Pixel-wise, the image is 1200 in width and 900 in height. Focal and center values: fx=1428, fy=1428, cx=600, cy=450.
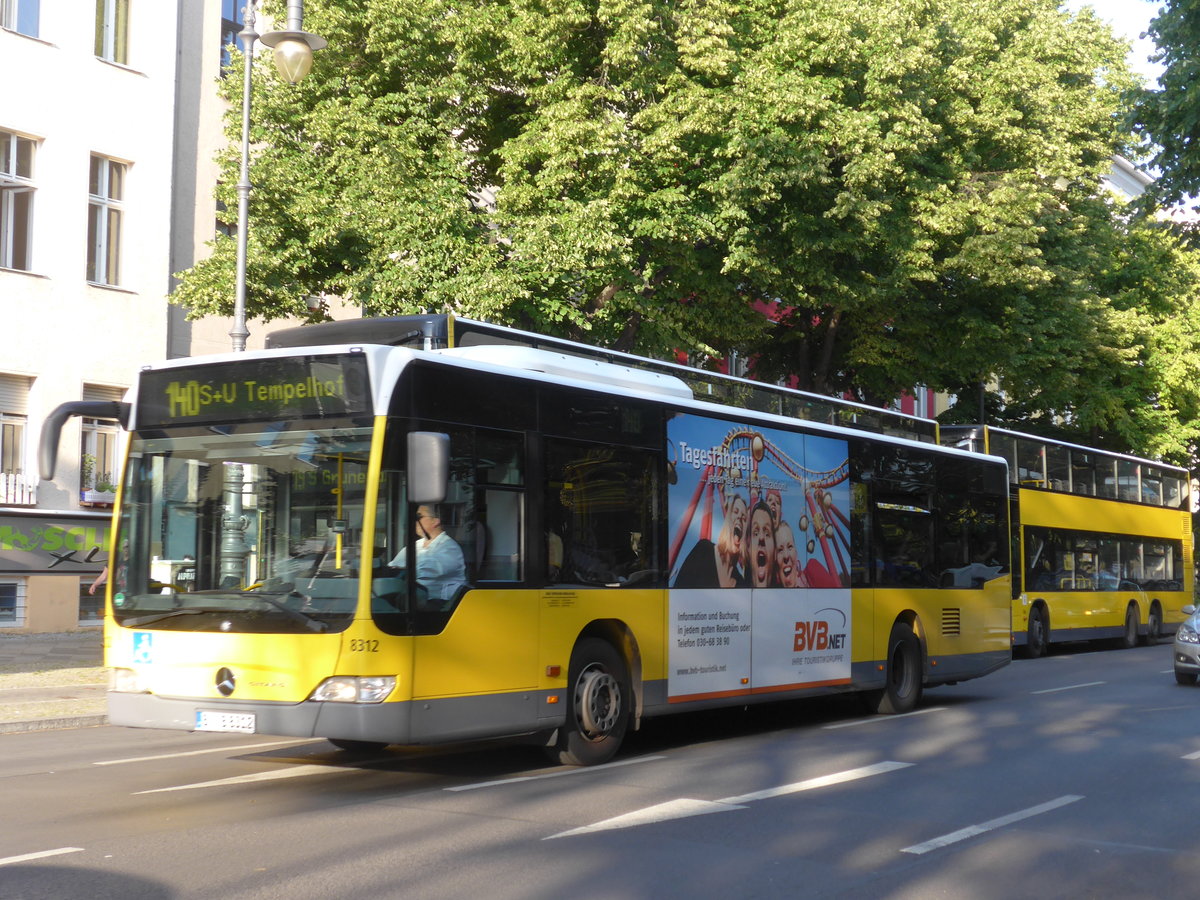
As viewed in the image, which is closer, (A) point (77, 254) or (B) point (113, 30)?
(A) point (77, 254)

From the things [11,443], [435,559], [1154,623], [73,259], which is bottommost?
[1154,623]

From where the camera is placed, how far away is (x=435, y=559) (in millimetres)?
9117

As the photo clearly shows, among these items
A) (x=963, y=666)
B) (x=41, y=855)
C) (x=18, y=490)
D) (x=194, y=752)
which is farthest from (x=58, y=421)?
(x=18, y=490)

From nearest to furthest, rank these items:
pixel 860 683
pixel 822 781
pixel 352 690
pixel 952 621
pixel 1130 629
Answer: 1. pixel 352 690
2. pixel 822 781
3. pixel 860 683
4. pixel 952 621
5. pixel 1130 629

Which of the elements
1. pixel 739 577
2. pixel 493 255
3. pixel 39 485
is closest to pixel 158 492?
pixel 739 577

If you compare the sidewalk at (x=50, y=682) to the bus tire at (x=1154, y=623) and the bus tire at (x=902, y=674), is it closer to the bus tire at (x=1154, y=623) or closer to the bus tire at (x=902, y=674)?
the bus tire at (x=902, y=674)

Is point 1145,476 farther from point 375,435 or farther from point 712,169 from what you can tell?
point 375,435

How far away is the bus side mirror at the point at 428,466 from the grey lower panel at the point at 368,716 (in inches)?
51.1

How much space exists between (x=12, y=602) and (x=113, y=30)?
11.0m

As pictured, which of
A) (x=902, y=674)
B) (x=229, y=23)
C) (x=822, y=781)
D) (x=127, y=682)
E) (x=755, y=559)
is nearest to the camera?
(x=127, y=682)

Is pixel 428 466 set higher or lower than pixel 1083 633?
higher

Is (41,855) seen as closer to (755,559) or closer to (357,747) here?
(357,747)

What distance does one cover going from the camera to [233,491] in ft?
30.1

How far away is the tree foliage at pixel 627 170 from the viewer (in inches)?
816
